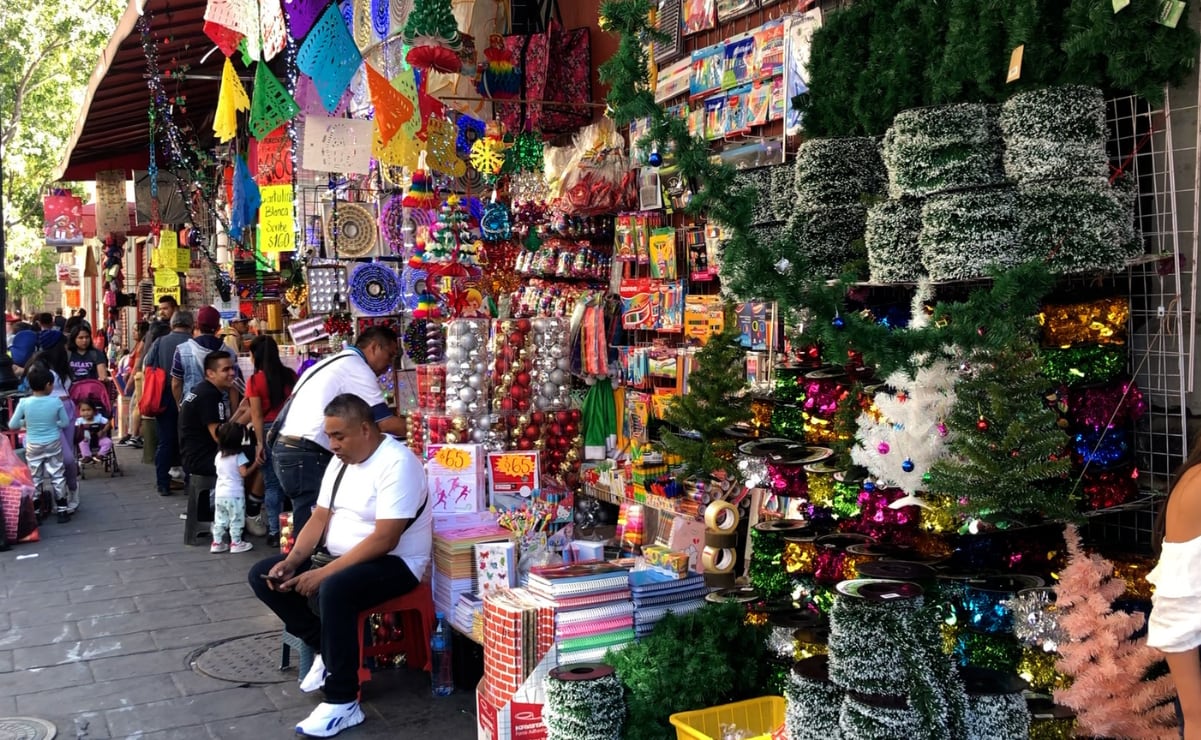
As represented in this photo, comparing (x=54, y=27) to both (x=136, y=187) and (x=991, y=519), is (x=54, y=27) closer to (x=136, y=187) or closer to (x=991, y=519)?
(x=136, y=187)

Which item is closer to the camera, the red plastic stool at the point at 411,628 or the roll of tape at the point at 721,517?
the roll of tape at the point at 721,517

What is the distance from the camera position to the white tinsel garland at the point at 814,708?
2947 millimetres

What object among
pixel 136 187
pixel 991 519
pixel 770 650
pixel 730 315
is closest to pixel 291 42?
pixel 730 315

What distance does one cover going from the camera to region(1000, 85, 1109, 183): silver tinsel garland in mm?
3197

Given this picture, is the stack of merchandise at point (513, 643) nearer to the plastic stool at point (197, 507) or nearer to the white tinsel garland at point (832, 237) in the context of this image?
the white tinsel garland at point (832, 237)

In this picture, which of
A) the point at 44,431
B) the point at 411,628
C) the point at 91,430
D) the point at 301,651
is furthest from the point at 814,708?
the point at 91,430

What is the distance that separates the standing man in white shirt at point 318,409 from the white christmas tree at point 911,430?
3164 mm

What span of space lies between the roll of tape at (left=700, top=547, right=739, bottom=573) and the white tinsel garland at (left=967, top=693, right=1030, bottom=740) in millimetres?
1511

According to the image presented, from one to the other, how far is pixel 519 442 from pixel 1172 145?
3970 millimetres

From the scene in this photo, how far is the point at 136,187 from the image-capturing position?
1741 centimetres

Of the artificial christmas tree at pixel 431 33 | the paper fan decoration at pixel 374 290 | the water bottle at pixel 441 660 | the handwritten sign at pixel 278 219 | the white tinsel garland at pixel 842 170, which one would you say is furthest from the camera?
the handwritten sign at pixel 278 219

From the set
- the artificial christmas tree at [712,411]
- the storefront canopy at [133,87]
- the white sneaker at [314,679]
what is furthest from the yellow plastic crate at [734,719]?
the storefront canopy at [133,87]

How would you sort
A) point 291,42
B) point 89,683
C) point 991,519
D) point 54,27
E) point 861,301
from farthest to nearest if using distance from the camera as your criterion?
point 54,27
point 291,42
point 89,683
point 861,301
point 991,519

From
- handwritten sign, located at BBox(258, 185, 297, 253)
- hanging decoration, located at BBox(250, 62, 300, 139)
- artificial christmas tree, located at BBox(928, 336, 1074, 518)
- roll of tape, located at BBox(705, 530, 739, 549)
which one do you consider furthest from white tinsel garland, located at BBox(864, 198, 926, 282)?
handwritten sign, located at BBox(258, 185, 297, 253)
